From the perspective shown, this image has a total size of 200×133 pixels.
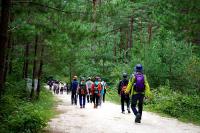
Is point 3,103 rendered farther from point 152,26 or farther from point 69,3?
point 152,26

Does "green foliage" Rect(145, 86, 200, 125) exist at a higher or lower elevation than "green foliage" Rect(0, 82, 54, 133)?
lower

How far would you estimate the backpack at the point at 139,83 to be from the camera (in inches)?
564

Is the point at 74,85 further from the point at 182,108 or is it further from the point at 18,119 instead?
the point at 18,119

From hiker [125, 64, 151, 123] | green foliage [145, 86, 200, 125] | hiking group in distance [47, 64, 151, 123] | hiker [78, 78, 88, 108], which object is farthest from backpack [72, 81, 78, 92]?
hiker [125, 64, 151, 123]

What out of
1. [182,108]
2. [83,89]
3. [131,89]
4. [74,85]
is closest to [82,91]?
[83,89]

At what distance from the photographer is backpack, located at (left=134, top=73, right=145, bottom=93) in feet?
47.0

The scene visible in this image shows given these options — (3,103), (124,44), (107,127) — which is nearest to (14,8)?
(3,103)

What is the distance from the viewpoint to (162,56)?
3050cm

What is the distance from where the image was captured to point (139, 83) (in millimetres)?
14320

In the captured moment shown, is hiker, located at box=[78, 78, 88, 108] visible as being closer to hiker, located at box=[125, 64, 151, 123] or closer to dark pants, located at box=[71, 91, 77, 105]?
dark pants, located at box=[71, 91, 77, 105]

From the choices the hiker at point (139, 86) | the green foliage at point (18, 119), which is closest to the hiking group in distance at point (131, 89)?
the hiker at point (139, 86)

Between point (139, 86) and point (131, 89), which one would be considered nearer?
point (139, 86)

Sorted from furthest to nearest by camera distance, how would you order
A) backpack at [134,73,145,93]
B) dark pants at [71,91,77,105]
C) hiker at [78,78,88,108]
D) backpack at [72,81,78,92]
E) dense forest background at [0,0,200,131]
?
dark pants at [71,91,77,105] < backpack at [72,81,78,92] < hiker at [78,78,88,108] < backpack at [134,73,145,93] < dense forest background at [0,0,200,131]

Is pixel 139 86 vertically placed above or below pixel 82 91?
above
